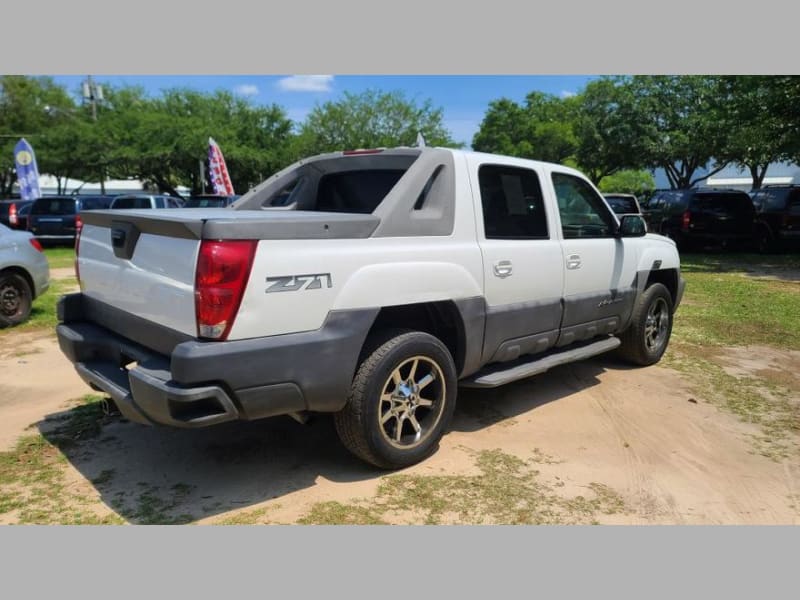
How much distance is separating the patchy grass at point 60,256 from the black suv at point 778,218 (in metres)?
18.4

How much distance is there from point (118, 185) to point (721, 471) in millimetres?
78574

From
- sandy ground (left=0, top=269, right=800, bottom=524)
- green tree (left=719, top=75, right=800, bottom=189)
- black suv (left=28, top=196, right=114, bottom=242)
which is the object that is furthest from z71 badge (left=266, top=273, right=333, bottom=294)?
black suv (left=28, top=196, right=114, bottom=242)

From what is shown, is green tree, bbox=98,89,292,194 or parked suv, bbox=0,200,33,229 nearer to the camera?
A: parked suv, bbox=0,200,33,229

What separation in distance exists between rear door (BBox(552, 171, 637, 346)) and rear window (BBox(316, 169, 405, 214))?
1.42 m

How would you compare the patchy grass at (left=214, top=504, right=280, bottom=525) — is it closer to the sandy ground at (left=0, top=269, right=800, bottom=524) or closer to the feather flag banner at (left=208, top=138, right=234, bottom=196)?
the sandy ground at (left=0, top=269, right=800, bottom=524)

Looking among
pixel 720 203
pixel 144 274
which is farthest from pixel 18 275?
pixel 720 203

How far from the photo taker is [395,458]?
3.77 metres

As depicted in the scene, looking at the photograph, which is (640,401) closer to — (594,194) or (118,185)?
(594,194)

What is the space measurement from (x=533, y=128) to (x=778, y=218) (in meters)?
33.0

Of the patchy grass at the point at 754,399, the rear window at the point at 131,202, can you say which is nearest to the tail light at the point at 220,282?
the patchy grass at the point at 754,399

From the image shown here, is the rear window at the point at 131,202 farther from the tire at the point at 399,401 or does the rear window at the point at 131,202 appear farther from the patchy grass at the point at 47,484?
the tire at the point at 399,401

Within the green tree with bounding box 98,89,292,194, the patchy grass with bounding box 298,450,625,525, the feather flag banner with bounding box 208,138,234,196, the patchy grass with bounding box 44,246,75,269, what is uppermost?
the green tree with bounding box 98,89,292,194

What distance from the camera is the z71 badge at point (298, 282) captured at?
10.2 feet

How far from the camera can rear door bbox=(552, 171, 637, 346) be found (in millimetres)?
4996
